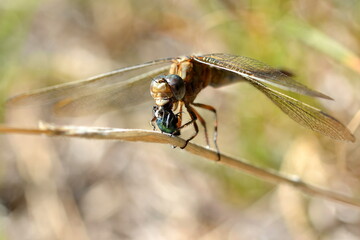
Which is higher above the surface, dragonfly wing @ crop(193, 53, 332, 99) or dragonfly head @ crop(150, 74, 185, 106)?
dragonfly wing @ crop(193, 53, 332, 99)

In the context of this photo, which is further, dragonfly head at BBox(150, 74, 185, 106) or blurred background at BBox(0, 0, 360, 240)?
blurred background at BBox(0, 0, 360, 240)

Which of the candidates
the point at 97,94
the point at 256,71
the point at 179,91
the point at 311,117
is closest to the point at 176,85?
the point at 179,91

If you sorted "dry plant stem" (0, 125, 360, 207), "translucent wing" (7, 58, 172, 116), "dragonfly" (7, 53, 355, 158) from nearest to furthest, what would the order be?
1. "dry plant stem" (0, 125, 360, 207)
2. "dragonfly" (7, 53, 355, 158)
3. "translucent wing" (7, 58, 172, 116)

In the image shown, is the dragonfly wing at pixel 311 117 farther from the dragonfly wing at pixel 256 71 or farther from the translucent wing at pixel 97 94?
the translucent wing at pixel 97 94

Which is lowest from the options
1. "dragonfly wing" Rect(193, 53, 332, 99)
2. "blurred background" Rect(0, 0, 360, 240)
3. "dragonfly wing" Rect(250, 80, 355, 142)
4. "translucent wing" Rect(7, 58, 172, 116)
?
"blurred background" Rect(0, 0, 360, 240)

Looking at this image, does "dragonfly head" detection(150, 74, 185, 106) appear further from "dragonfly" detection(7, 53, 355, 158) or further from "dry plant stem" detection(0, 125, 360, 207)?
"dry plant stem" detection(0, 125, 360, 207)

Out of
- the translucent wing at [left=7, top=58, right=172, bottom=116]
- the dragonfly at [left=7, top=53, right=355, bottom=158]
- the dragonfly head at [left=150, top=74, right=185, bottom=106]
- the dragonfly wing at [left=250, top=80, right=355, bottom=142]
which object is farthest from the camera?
the translucent wing at [left=7, top=58, right=172, bottom=116]

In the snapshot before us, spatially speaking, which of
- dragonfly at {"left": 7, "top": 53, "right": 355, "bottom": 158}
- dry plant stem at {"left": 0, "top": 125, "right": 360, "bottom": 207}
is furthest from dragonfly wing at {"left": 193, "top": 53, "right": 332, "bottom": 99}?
dry plant stem at {"left": 0, "top": 125, "right": 360, "bottom": 207}

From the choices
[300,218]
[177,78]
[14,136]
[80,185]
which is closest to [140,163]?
[80,185]

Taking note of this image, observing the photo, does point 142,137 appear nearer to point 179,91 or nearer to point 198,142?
point 179,91
